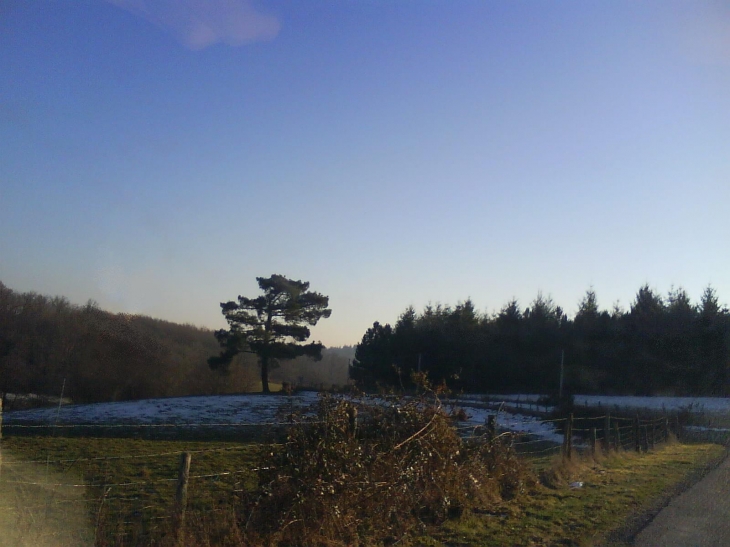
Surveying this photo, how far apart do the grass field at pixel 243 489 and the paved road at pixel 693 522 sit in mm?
434

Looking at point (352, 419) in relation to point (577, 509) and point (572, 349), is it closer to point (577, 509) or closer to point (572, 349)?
point (577, 509)

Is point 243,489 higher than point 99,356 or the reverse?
the reverse

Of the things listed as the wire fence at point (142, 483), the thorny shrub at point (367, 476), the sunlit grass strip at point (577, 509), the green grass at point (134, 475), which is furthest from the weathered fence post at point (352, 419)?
the sunlit grass strip at point (577, 509)

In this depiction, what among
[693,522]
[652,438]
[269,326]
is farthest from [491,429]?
[269,326]

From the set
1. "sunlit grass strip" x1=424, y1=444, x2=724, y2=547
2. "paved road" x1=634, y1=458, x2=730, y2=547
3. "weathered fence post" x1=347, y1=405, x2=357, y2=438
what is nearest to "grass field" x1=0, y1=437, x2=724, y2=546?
"sunlit grass strip" x1=424, y1=444, x2=724, y2=547

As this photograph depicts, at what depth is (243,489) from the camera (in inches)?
281

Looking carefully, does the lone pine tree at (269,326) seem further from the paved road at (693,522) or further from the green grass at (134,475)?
the paved road at (693,522)

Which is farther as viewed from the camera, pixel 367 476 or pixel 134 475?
pixel 134 475

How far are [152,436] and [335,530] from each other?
→ 62.0 feet

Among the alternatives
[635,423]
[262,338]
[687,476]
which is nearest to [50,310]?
[262,338]

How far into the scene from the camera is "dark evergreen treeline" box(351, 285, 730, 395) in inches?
1896

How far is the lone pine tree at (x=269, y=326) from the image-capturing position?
53531 millimetres

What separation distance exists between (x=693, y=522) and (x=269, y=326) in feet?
157

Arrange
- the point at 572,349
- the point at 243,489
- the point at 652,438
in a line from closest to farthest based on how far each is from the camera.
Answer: the point at 243,489, the point at 652,438, the point at 572,349
